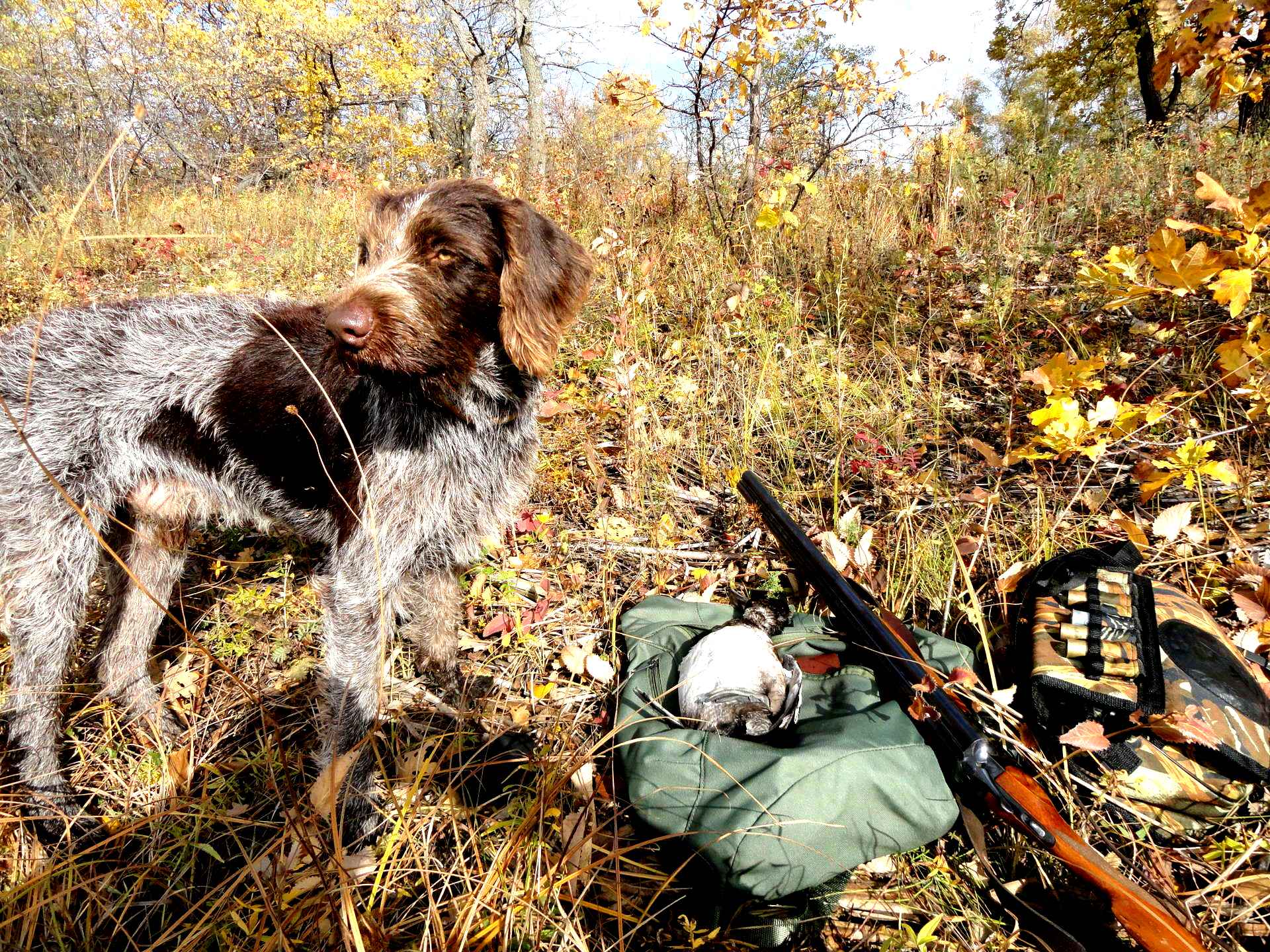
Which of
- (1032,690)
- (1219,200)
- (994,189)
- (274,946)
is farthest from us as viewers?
(994,189)

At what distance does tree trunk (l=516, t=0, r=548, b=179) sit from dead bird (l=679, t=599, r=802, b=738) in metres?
10.3

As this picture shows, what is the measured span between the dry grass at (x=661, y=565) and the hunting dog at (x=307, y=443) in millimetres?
249

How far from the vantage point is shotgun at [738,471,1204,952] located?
1.43 metres

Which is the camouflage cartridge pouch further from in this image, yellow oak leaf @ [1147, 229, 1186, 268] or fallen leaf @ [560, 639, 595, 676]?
fallen leaf @ [560, 639, 595, 676]

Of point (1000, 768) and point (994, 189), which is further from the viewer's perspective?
point (994, 189)

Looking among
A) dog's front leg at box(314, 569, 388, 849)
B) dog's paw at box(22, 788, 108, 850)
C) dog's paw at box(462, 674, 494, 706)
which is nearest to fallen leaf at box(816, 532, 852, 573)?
dog's paw at box(462, 674, 494, 706)

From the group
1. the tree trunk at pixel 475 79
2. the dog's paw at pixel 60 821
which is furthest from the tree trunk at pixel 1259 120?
the tree trunk at pixel 475 79

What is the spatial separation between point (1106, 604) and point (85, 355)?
392cm

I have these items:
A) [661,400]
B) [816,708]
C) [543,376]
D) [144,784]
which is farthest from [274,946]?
[661,400]

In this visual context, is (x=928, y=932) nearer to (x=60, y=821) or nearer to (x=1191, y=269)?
(x=1191, y=269)

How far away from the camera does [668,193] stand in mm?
5957

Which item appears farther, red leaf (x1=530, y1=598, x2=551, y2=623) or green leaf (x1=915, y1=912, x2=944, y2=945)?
red leaf (x1=530, y1=598, x2=551, y2=623)

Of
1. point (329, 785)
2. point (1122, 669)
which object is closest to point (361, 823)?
point (329, 785)

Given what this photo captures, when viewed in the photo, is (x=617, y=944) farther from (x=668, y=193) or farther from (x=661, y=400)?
(x=668, y=193)
